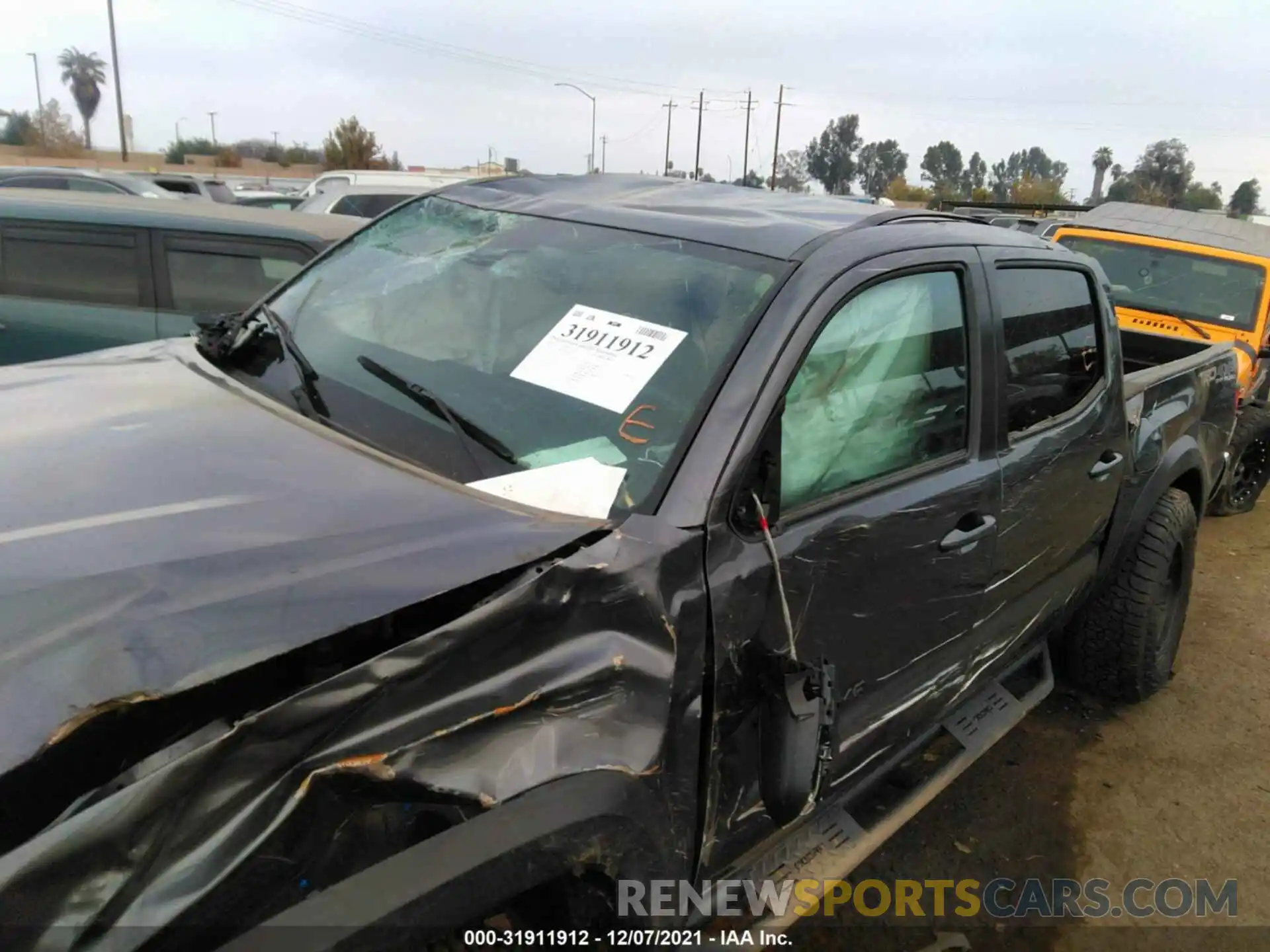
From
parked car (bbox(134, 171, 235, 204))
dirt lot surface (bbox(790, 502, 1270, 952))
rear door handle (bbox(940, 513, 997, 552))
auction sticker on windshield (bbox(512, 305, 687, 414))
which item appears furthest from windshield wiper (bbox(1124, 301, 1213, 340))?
parked car (bbox(134, 171, 235, 204))

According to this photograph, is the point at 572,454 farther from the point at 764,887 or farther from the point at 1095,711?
the point at 1095,711

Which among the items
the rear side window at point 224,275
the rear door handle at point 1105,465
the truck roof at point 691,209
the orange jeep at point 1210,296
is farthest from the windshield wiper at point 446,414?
the orange jeep at point 1210,296

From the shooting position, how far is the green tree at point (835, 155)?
61.7 metres

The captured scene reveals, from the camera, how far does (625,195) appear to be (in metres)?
2.71

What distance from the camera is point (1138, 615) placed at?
362cm

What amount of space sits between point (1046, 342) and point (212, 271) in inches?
189

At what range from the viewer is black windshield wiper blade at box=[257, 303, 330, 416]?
2215 mm

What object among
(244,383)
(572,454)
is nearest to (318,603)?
(572,454)

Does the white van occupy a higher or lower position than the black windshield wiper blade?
higher

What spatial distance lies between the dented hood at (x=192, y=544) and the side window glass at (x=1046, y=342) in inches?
62.8

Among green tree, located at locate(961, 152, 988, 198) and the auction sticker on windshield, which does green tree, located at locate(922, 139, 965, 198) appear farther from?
the auction sticker on windshield

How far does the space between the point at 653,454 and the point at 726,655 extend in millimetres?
410

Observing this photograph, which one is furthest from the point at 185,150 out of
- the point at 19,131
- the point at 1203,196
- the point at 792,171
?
the point at 1203,196

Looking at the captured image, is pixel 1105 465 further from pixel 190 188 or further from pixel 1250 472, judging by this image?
pixel 190 188
